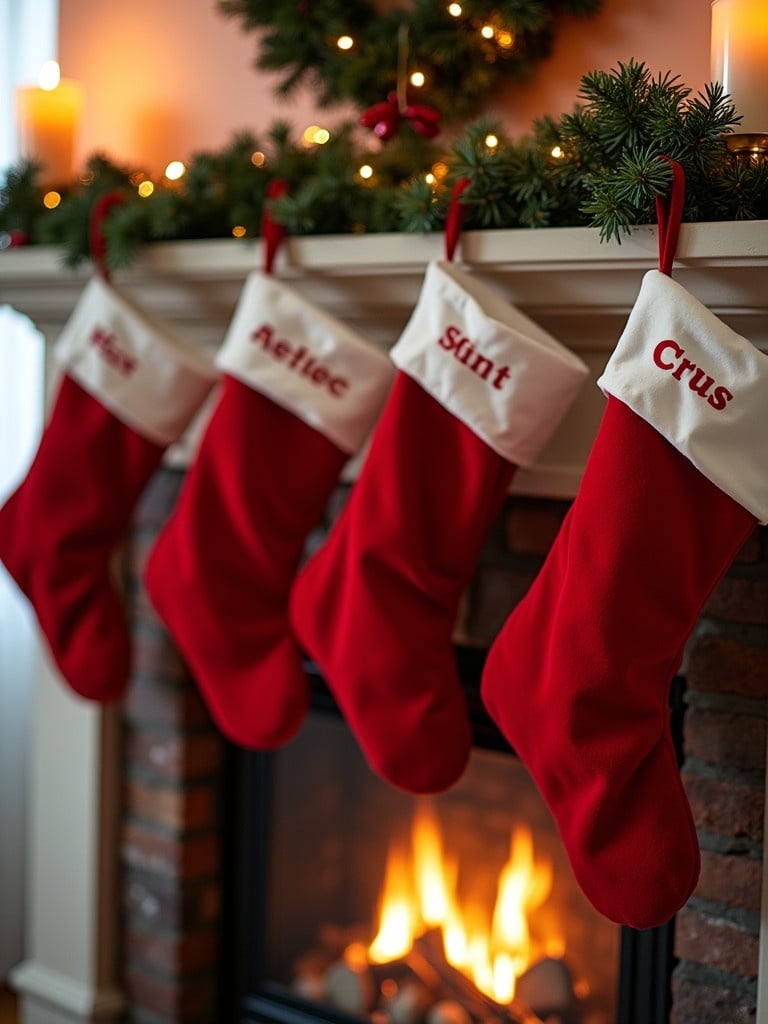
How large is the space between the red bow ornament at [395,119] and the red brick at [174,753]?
3.33 ft

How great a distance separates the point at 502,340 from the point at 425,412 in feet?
0.51

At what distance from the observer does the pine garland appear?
4.04ft

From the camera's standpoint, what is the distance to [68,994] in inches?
82.7

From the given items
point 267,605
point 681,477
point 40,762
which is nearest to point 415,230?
point 681,477

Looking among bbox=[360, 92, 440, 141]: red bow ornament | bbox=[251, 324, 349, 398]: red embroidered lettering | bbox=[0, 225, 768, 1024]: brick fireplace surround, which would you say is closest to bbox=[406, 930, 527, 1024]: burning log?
bbox=[0, 225, 768, 1024]: brick fireplace surround

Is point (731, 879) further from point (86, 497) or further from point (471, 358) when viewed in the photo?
point (86, 497)

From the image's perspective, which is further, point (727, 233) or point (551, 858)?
point (551, 858)

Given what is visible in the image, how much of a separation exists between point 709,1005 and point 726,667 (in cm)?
41

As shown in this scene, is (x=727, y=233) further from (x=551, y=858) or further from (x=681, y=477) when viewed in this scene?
(x=551, y=858)

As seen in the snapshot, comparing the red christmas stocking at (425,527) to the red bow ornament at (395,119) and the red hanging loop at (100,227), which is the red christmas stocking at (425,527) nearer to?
the red bow ornament at (395,119)

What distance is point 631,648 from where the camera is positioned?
4.10 feet

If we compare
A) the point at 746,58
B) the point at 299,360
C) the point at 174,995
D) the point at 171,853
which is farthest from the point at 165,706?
the point at 746,58

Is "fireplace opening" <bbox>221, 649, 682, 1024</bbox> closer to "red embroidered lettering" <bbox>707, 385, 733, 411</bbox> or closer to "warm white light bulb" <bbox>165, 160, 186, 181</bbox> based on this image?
"red embroidered lettering" <bbox>707, 385, 733, 411</bbox>

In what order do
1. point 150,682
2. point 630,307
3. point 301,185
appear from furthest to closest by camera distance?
point 150,682 < point 301,185 < point 630,307
